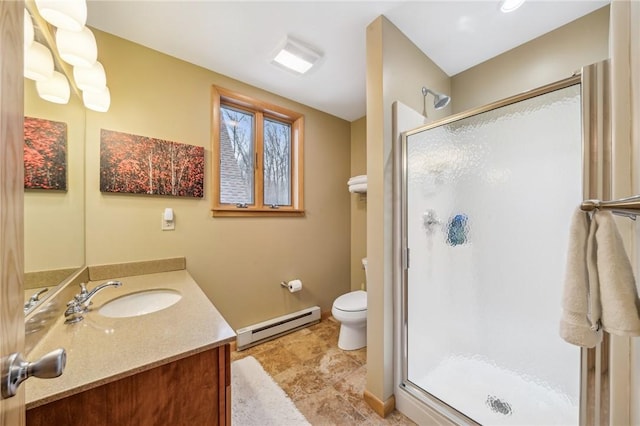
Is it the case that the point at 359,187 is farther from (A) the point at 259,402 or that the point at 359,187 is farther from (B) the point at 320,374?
(A) the point at 259,402

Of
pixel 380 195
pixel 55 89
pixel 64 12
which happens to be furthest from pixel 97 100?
pixel 380 195

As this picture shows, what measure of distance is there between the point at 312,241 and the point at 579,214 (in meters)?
2.14

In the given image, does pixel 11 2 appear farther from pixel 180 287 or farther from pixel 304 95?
pixel 304 95

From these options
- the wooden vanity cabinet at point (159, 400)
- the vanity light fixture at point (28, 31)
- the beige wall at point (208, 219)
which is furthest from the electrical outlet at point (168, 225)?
the wooden vanity cabinet at point (159, 400)

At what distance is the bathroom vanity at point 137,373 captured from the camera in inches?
24.3

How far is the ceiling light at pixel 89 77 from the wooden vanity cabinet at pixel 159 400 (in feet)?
4.71

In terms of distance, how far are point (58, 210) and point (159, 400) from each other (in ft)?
3.31

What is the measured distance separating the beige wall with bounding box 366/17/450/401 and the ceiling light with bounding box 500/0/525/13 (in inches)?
22.9

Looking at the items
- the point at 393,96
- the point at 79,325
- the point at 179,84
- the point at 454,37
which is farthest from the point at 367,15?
the point at 79,325

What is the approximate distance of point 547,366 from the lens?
1.14m

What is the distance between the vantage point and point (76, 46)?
3.45 ft

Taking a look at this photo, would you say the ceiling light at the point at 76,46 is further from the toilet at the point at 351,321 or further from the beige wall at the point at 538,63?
the beige wall at the point at 538,63

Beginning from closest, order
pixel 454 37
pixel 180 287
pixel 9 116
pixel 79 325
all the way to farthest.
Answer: pixel 9 116 → pixel 79 325 → pixel 180 287 → pixel 454 37

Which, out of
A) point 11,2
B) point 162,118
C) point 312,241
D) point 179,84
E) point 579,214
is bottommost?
point 312,241
